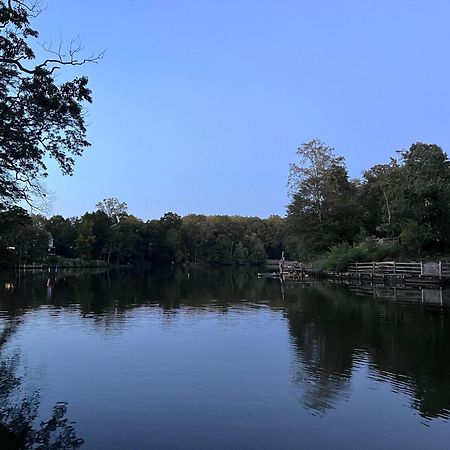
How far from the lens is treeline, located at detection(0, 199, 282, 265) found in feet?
369

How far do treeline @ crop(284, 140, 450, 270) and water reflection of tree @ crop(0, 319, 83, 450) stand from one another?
129 ft

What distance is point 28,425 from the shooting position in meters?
8.93

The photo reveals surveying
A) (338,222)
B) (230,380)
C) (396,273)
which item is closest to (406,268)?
(396,273)

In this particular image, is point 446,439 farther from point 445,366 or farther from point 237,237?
point 237,237

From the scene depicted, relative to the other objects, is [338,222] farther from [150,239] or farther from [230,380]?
[150,239]

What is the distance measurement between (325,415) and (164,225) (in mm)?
137140

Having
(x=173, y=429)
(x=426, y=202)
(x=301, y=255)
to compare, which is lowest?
(x=173, y=429)

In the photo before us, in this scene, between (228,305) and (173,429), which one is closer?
(173,429)

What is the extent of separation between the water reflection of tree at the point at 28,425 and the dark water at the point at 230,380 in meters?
0.04

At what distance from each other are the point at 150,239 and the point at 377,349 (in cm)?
12695

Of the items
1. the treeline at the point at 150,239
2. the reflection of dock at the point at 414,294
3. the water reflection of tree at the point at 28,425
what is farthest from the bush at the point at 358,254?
the treeline at the point at 150,239

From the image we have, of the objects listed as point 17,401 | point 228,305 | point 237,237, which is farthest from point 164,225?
point 17,401

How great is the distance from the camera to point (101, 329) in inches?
797

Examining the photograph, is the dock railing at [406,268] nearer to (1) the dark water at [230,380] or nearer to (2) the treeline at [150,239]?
(1) the dark water at [230,380]
